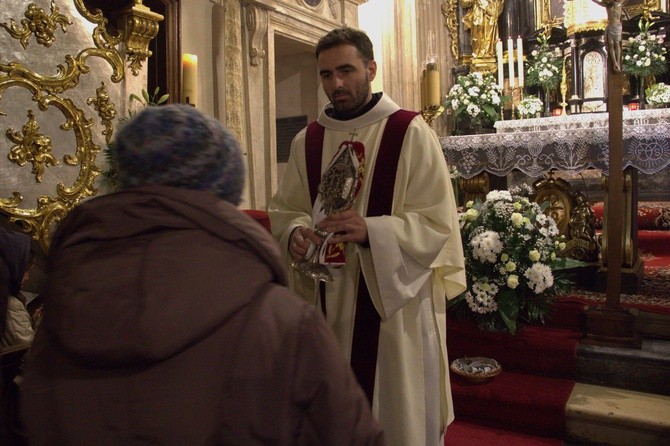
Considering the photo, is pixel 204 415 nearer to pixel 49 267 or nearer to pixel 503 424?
pixel 49 267

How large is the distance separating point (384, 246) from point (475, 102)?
17.7ft

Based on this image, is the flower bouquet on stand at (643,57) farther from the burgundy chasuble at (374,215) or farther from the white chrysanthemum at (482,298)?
the burgundy chasuble at (374,215)

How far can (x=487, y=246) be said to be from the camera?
357 cm

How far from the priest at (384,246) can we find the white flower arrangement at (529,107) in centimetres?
518

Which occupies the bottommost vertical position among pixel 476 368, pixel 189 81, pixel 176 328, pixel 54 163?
pixel 476 368

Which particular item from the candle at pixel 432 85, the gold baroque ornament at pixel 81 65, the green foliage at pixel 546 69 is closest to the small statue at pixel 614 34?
the candle at pixel 432 85

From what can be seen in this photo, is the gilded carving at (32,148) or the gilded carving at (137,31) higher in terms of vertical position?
the gilded carving at (137,31)

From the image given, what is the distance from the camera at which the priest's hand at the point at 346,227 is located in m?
2.02

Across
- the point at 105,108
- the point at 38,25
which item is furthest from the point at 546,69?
the point at 38,25

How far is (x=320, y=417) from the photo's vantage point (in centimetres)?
95

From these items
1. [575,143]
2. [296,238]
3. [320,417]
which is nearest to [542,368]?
[575,143]

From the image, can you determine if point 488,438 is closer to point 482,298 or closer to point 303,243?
point 482,298

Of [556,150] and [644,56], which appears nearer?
[556,150]

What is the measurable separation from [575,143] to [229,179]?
405 cm
